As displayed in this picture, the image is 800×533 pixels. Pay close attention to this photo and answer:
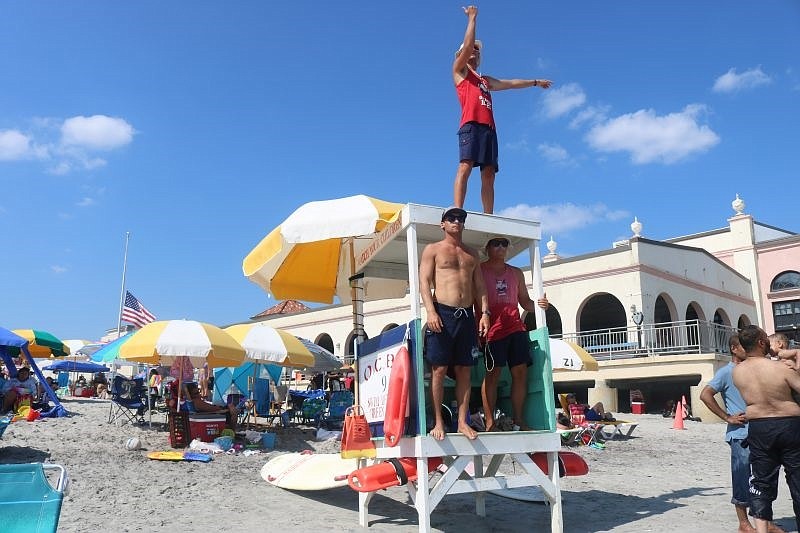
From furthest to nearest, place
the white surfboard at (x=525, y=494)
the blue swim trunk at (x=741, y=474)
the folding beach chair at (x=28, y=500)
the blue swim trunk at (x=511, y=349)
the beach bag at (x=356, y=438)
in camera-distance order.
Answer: the white surfboard at (x=525, y=494), the beach bag at (x=356, y=438), the blue swim trunk at (x=511, y=349), the blue swim trunk at (x=741, y=474), the folding beach chair at (x=28, y=500)

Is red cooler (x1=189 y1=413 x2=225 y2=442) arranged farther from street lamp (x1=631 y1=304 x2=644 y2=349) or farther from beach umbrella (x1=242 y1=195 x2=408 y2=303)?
street lamp (x1=631 y1=304 x2=644 y2=349)

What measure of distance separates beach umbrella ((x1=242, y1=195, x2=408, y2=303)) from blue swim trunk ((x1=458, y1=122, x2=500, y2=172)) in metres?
0.84

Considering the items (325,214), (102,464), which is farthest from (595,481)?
(102,464)

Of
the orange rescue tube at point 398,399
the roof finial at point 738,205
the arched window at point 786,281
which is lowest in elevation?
the orange rescue tube at point 398,399

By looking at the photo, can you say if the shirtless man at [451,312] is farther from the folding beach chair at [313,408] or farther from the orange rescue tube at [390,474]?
the folding beach chair at [313,408]

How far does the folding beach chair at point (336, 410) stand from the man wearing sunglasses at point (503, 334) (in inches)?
342

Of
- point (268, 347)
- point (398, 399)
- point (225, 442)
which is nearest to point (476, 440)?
point (398, 399)

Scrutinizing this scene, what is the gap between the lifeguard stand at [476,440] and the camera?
484cm

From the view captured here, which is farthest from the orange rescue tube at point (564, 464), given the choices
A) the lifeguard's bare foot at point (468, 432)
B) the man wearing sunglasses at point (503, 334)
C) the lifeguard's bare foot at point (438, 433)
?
the lifeguard's bare foot at point (438, 433)

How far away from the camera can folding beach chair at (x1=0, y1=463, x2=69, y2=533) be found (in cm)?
350

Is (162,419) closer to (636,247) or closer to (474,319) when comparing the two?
(474,319)

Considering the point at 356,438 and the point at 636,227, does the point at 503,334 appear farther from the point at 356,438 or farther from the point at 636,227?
the point at 636,227

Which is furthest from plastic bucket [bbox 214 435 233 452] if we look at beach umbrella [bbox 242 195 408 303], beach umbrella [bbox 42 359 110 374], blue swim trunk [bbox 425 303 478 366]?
beach umbrella [bbox 42 359 110 374]

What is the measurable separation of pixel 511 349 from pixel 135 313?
67.5ft
